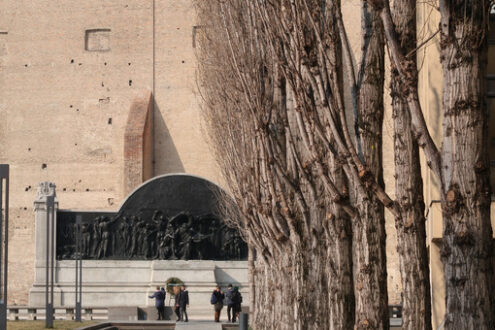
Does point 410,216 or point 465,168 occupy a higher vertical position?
point 465,168

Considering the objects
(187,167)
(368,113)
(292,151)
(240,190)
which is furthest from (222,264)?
(368,113)

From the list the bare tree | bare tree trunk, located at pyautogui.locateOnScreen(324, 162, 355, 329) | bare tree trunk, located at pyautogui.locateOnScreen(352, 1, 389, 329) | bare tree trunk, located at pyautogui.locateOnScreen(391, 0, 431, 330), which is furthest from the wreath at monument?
the bare tree

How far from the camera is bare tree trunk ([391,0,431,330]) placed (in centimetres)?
821

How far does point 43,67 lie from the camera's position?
39938 mm

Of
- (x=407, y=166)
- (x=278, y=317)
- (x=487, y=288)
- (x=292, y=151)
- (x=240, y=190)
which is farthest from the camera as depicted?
(x=240, y=190)

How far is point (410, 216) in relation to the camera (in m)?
8.27

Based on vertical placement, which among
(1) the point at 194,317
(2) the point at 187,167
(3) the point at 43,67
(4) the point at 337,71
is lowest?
(1) the point at 194,317

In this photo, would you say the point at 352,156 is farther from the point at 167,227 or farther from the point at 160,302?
the point at 167,227

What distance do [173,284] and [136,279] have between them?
1276 millimetres

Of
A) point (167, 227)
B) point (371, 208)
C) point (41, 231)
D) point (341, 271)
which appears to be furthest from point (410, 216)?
point (41, 231)

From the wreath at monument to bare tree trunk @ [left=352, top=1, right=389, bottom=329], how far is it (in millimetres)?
21199

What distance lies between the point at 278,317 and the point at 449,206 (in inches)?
428

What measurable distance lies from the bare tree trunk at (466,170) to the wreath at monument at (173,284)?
80.4 feet

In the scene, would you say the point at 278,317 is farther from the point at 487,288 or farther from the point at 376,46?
the point at 487,288
